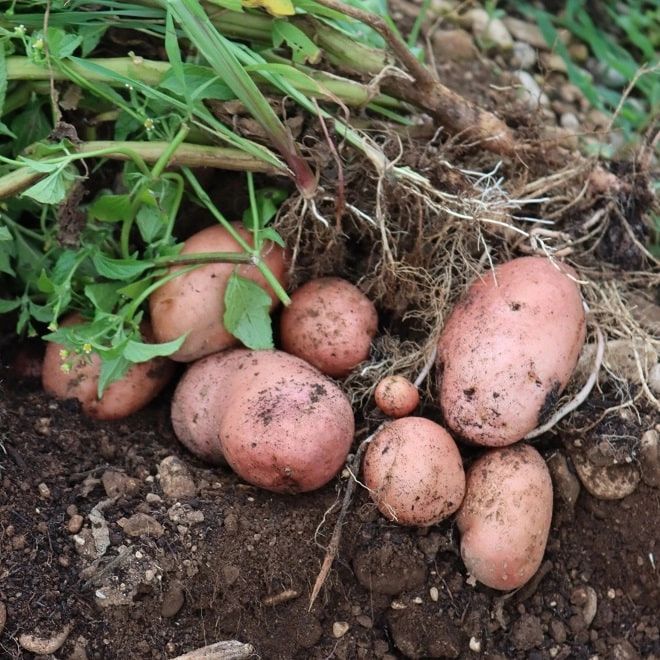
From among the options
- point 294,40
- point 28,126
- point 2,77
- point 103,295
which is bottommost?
point 103,295

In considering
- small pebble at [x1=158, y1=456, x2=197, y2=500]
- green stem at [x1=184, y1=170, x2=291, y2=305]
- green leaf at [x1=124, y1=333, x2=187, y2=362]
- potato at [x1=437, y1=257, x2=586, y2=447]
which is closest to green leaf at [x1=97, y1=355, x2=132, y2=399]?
green leaf at [x1=124, y1=333, x2=187, y2=362]

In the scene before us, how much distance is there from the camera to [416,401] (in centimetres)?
154

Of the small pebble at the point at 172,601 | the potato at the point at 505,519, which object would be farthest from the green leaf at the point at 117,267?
the potato at the point at 505,519

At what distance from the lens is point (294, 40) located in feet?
5.10

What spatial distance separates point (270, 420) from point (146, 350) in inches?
9.3

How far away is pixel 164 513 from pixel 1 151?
717 millimetres

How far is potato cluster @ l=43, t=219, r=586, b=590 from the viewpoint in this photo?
4.68ft

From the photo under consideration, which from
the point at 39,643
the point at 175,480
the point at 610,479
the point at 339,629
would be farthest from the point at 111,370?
the point at 610,479

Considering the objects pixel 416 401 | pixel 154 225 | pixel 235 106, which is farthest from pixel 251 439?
pixel 235 106

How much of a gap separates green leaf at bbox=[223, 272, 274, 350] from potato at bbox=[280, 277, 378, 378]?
86mm

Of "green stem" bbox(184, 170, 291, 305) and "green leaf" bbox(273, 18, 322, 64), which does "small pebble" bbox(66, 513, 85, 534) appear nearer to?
"green stem" bbox(184, 170, 291, 305)

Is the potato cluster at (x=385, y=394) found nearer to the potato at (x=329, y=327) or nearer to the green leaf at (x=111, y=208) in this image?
the potato at (x=329, y=327)

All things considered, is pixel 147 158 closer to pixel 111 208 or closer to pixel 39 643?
pixel 111 208

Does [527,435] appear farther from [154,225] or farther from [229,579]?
[154,225]
